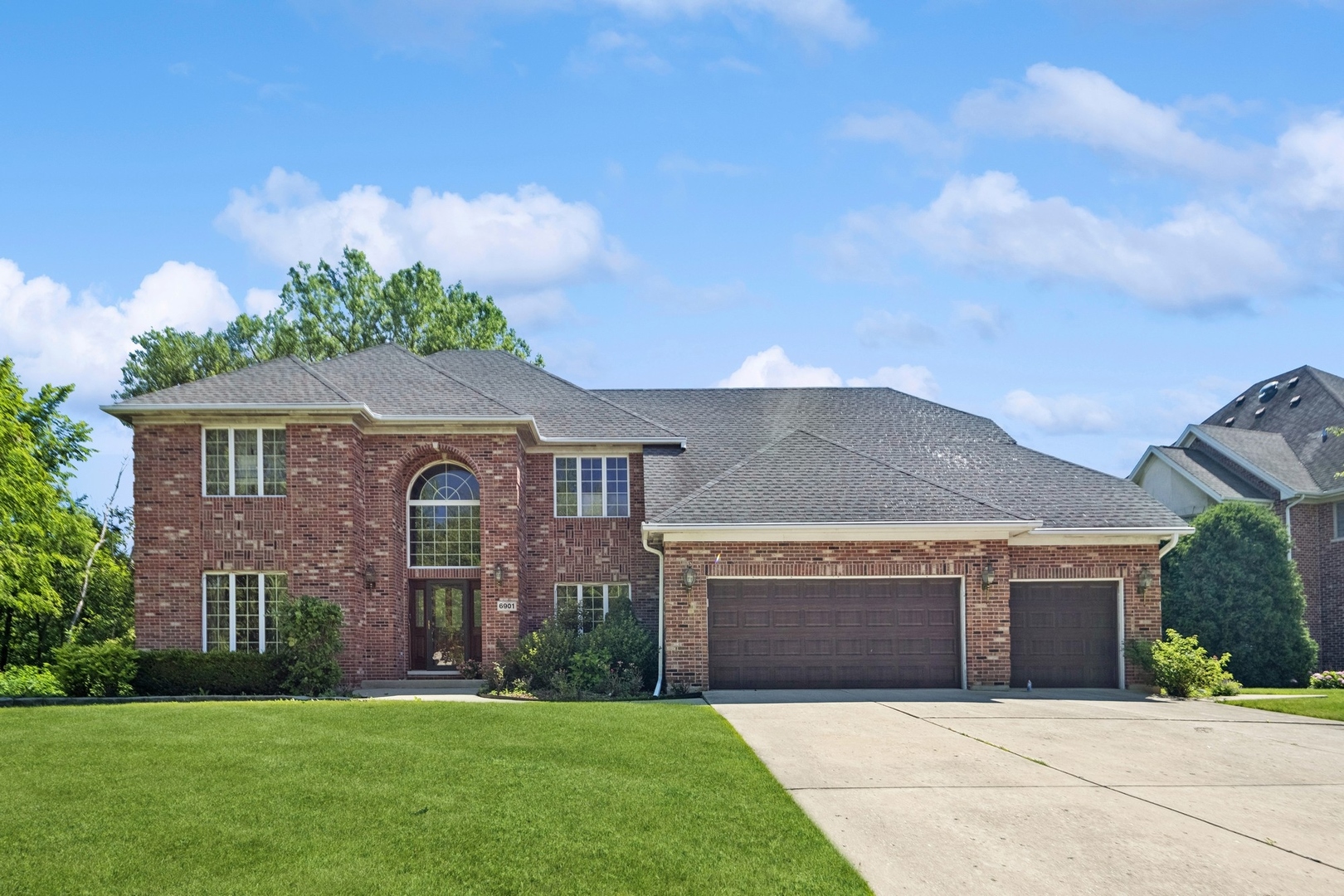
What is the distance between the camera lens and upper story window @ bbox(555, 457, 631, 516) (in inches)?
911

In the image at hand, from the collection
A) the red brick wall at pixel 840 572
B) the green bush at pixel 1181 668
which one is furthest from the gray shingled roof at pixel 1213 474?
the red brick wall at pixel 840 572

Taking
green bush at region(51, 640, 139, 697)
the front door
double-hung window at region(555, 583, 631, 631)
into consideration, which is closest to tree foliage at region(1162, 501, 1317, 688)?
double-hung window at region(555, 583, 631, 631)

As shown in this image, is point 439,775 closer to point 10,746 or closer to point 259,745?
point 259,745

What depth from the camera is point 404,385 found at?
75.1 ft

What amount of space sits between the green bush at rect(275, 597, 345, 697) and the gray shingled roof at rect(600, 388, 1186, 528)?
6.07 meters

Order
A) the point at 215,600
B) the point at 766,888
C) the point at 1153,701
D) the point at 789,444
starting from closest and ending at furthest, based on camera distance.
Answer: the point at 766,888, the point at 1153,701, the point at 215,600, the point at 789,444

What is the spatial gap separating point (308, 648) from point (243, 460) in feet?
13.2

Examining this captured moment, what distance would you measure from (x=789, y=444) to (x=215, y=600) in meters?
11.7

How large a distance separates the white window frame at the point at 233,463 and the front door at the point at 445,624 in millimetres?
3749

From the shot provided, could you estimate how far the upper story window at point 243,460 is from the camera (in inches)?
809

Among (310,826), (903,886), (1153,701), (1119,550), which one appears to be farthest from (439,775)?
(1119,550)

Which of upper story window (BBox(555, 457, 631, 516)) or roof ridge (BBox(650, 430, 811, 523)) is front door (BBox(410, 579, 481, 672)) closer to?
upper story window (BBox(555, 457, 631, 516))

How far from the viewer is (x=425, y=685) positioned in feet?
69.5

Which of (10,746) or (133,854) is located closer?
(133,854)
